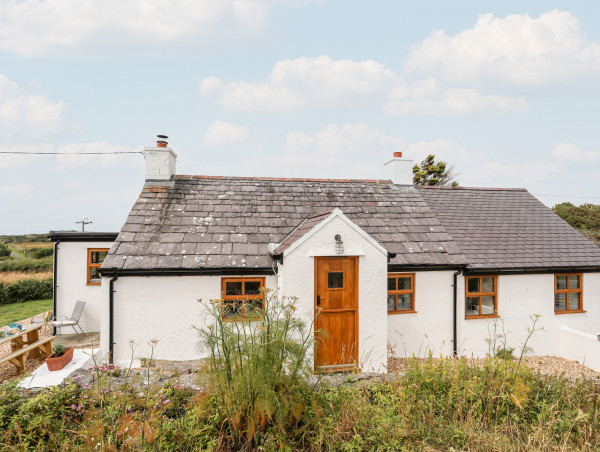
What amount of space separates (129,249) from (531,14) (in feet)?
57.9

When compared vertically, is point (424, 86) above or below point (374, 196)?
above

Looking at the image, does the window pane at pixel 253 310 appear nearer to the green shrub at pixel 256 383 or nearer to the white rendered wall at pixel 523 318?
the green shrub at pixel 256 383

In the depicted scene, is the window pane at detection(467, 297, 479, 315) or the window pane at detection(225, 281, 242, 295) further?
the window pane at detection(467, 297, 479, 315)

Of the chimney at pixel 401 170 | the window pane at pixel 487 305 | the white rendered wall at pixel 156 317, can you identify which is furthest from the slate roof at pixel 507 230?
the white rendered wall at pixel 156 317

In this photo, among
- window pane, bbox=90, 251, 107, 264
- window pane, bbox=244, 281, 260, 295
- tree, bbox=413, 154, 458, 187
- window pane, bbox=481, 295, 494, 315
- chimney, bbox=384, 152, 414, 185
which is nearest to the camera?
window pane, bbox=244, 281, 260, 295

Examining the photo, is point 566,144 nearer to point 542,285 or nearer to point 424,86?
point 424,86

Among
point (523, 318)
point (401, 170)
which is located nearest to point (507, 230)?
point (523, 318)

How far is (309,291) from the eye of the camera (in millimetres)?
6902

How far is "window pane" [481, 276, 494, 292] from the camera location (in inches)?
372

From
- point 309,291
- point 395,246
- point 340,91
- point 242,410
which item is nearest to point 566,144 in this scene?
point 340,91

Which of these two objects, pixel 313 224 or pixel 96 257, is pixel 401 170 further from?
pixel 96 257

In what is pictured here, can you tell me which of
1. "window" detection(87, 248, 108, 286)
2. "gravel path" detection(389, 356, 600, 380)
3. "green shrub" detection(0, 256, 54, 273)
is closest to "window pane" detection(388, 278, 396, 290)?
"gravel path" detection(389, 356, 600, 380)

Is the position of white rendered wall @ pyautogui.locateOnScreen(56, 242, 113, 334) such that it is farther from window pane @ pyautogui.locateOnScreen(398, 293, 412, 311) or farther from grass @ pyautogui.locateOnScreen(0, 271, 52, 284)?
grass @ pyautogui.locateOnScreen(0, 271, 52, 284)

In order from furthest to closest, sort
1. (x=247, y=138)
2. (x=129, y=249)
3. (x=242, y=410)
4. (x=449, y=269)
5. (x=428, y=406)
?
1. (x=247, y=138)
2. (x=449, y=269)
3. (x=129, y=249)
4. (x=428, y=406)
5. (x=242, y=410)
